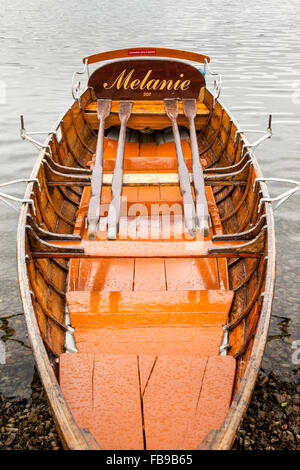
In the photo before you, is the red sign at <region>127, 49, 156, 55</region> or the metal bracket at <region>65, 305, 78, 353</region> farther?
the red sign at <region>127, 49, 156, 55</region>

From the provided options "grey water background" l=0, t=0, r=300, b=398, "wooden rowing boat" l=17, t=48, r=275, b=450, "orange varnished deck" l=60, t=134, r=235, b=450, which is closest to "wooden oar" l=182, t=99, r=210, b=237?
"wooden rowing boat" l=17, t=48, r=275, b=450

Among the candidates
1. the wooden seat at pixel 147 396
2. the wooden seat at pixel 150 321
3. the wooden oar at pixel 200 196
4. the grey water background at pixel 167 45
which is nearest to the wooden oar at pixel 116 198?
the wooden seat at pixel 150 321

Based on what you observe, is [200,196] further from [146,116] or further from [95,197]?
[146,116]

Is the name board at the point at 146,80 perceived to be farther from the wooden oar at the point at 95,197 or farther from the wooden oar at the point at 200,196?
the wooden oar at the point at 95,197

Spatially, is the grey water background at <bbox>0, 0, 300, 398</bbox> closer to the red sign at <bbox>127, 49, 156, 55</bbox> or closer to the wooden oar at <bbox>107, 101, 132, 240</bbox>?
the wooden oar at <bbox>107, 101, 132, 240</bbox>

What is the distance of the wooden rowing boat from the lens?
2482mm

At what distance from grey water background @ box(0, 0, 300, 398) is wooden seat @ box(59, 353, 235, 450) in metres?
1.25

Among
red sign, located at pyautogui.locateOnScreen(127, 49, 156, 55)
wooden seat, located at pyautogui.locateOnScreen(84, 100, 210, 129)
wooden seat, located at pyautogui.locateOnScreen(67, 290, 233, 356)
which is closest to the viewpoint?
wooden seat, located at pyautogui.locateOnScreen(67, 290, 233, 356)

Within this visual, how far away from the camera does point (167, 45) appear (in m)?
22.0

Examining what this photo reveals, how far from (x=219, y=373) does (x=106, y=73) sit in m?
5.43

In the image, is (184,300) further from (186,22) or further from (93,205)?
(186,22)

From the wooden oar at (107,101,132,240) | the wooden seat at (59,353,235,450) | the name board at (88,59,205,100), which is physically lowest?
the wooden seat at (59,353,235,450)

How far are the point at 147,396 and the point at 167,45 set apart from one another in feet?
73.8
